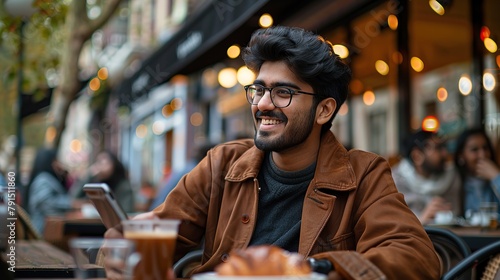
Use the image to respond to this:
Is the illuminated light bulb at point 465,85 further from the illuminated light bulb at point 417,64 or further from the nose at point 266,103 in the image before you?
the nose at point 266,103

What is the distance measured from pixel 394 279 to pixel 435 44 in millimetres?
8397

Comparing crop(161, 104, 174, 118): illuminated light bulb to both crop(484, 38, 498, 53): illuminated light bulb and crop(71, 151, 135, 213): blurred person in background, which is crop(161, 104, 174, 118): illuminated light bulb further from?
crop(484, 38, 498, 53): illuminated light bulb

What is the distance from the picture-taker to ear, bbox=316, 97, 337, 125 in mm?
2973

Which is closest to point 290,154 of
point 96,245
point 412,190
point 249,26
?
point 96,245

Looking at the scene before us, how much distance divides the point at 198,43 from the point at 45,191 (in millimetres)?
2159

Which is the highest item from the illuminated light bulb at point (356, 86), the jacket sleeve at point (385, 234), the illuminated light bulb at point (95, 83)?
the illuminated light bulb at point (95, 83)

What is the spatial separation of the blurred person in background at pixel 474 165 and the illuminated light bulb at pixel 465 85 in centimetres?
253

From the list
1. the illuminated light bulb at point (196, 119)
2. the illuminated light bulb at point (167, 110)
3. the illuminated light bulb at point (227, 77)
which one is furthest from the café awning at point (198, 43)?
the illuminated light bulb at point (167, 110)

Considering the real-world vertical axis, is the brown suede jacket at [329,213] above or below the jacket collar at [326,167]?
below

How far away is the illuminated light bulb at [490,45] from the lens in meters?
8.43

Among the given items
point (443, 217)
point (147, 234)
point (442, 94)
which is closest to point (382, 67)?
point (442, 94)

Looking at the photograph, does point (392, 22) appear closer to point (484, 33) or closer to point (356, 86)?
point (484, 33)

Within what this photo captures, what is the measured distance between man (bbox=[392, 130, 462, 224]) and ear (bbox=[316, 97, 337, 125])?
4159 millimetres

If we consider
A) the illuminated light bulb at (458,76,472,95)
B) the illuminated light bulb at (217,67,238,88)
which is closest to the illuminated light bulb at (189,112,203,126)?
the illuminated light bulb at (217,67,238,88)
